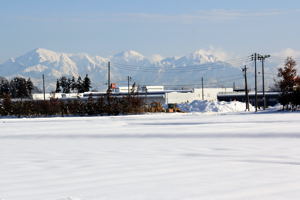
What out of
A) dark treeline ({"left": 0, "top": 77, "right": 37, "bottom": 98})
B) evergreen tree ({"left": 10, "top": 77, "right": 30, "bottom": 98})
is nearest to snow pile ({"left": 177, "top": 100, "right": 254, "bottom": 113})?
dark treeline ({"left": 0, "top": 77, "right": 37, "bottom": 98})

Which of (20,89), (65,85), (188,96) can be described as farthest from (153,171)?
(65,85)

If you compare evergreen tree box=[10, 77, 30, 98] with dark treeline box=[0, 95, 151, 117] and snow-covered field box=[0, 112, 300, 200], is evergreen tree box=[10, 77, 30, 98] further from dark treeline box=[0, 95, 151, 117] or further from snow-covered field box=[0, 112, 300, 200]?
snow-covered field box=[0, 112, 300, 200]

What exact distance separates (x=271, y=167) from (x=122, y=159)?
9.69 ft

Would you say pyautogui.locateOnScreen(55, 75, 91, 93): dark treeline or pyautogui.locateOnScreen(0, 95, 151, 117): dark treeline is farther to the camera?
pyautogui.locateOnScreen(55, 75, 91, 93): dark treeline

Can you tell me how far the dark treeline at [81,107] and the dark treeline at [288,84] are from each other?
Answer: 41.0 ft

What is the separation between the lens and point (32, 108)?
42969 mm

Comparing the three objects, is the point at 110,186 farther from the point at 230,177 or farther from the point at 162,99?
the point at 162,99

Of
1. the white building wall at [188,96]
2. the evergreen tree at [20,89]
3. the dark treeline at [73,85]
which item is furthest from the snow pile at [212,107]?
the dark treeline at [73,85]

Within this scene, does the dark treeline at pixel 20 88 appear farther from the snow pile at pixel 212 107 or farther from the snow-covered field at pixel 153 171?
the snow-covered field at pixel 153 171

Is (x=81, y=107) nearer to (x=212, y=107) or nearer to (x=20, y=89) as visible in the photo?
(x=212, y=107)

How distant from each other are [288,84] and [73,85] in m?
89.8

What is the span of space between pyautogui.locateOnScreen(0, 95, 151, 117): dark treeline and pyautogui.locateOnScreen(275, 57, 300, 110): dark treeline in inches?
492

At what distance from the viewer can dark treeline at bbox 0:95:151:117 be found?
42213 mm

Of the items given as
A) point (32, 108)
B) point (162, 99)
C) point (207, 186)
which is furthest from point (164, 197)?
point (162, 99)
